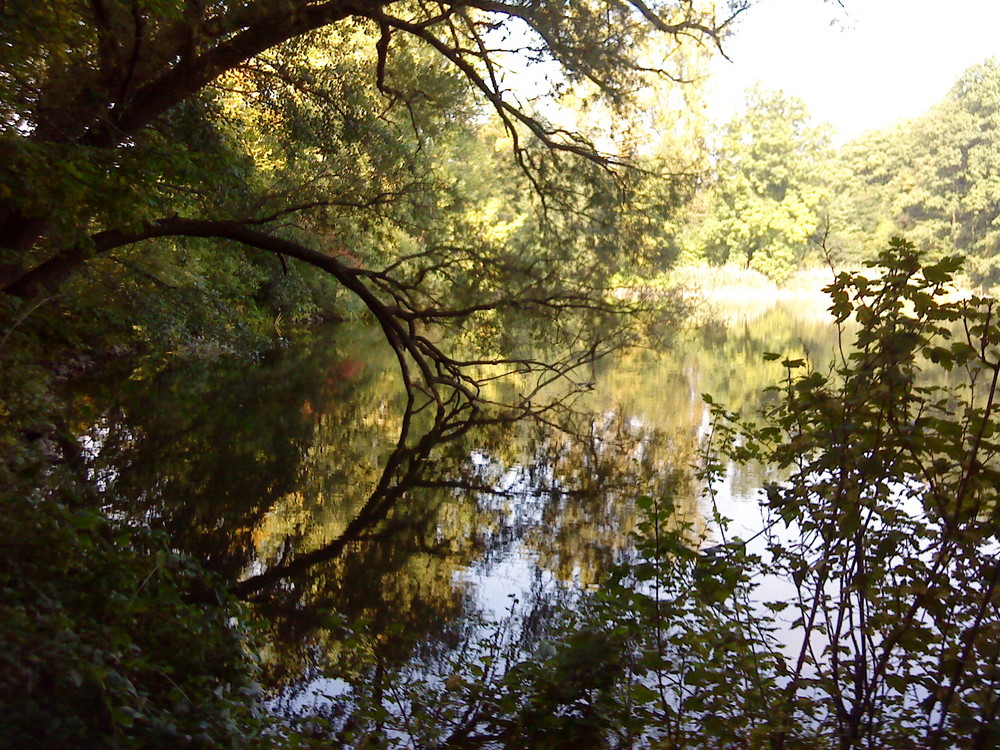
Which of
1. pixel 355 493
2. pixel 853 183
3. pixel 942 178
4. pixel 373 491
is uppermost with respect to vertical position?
pixel 853 183

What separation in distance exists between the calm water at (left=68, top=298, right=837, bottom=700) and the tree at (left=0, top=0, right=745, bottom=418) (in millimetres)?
1481

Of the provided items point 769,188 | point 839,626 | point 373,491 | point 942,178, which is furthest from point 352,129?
point 769,188

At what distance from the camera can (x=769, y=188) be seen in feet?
134

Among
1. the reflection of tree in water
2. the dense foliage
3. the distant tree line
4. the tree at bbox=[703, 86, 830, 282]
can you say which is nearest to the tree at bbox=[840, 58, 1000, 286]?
the distant tree line

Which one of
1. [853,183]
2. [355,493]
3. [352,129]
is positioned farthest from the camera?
[853,183]

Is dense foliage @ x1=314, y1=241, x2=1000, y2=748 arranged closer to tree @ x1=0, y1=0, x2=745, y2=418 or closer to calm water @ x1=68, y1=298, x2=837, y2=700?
calm water @ x1=68, y1=298, x2=837, y2=700

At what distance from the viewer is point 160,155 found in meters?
6.20

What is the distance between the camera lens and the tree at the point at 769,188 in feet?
127

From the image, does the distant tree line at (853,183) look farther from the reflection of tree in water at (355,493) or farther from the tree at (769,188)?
the reflection of tree in water at (355,493)

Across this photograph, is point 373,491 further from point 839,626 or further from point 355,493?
point 839,626

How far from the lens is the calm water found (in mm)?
5426

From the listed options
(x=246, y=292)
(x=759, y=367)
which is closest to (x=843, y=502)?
(x=246, y=292)

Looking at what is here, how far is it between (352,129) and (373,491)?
3697 millimetres

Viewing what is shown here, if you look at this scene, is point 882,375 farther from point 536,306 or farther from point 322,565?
point 536,306
